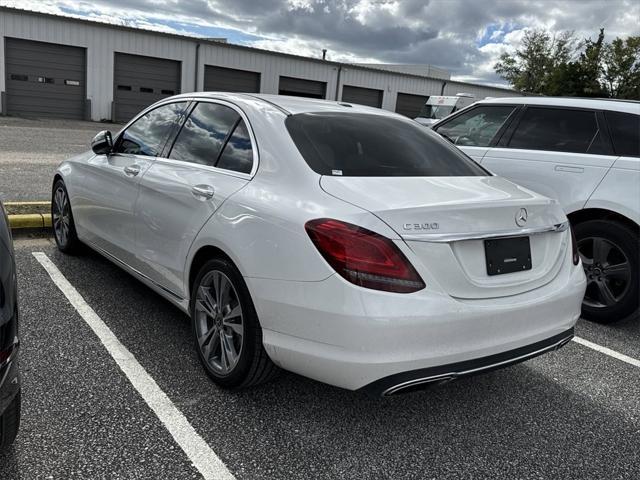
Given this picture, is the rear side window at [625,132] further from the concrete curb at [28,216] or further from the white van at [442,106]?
the white van at [442,106]

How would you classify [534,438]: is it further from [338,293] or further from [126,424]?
[126,424]

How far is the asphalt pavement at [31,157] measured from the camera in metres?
7.38

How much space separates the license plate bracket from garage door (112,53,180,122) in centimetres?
2712

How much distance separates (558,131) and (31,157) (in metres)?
9.74

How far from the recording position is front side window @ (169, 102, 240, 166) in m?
3.38

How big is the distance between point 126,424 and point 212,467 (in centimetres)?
53

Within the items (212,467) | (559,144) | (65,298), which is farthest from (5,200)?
(559,144)

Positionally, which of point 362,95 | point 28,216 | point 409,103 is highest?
point 362,95

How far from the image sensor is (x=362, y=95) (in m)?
35.9

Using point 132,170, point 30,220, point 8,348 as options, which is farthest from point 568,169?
point 30,220

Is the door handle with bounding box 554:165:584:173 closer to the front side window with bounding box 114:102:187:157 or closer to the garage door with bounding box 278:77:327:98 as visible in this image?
the front side window with bounding box 114:102:187:157

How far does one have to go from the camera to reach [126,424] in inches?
105

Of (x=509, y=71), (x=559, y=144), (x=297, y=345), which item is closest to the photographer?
(x=297, y=345)

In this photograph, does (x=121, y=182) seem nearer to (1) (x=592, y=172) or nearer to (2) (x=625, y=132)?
(1) (x=592, y=172)
